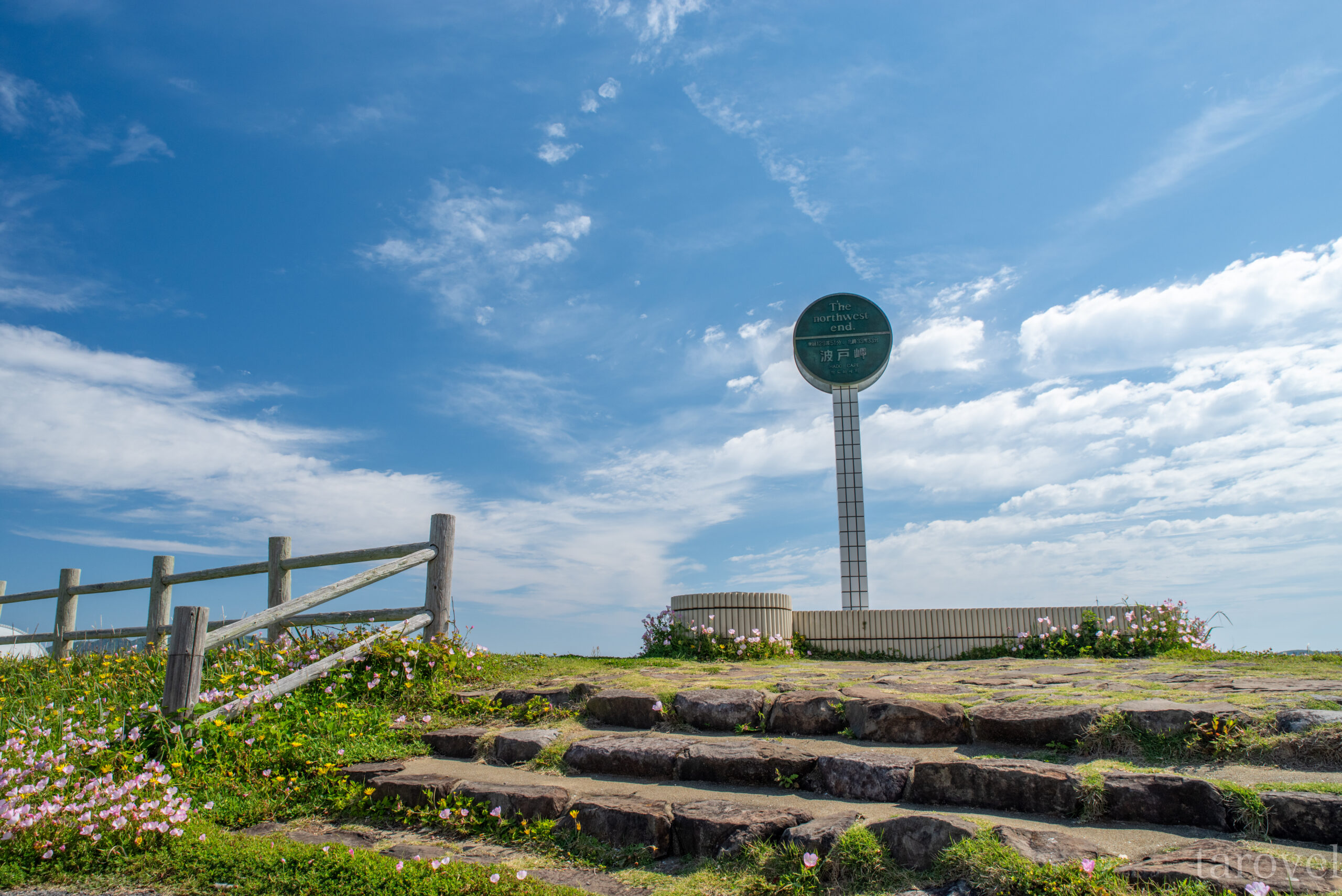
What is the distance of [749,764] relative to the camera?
16.9 feet

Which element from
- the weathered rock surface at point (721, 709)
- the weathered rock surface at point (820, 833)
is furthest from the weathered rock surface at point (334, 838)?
the weathered rock surface at point (820, 833)

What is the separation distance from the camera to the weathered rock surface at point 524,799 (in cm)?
490

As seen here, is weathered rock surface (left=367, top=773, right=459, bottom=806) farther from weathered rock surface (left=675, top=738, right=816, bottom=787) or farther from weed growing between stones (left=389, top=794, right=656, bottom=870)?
weathered rock surface (left=675, top=738, right=816, bottom=787)

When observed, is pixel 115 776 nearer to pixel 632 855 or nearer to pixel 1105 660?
pixel 632 855

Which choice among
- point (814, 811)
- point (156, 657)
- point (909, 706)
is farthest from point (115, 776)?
point (909, 706)

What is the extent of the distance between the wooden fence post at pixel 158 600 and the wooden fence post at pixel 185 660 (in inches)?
167

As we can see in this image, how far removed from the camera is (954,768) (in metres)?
4.61

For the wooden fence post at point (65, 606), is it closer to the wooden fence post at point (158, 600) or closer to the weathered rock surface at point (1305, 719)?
the wooden fence post at point (158, 600)

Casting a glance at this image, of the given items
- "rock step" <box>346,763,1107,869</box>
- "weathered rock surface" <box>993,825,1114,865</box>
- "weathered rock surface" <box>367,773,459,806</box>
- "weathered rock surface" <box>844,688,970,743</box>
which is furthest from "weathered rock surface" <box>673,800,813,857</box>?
"weathered rock surface" <box>367,773,459,806</box>

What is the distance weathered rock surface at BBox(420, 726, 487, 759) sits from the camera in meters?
6.32

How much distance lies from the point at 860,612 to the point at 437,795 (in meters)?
7.99

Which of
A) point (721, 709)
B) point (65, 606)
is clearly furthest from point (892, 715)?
point (65, 606)

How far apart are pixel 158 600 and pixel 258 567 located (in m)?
2.50

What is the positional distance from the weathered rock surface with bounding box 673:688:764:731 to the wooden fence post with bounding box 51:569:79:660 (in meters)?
10.9
